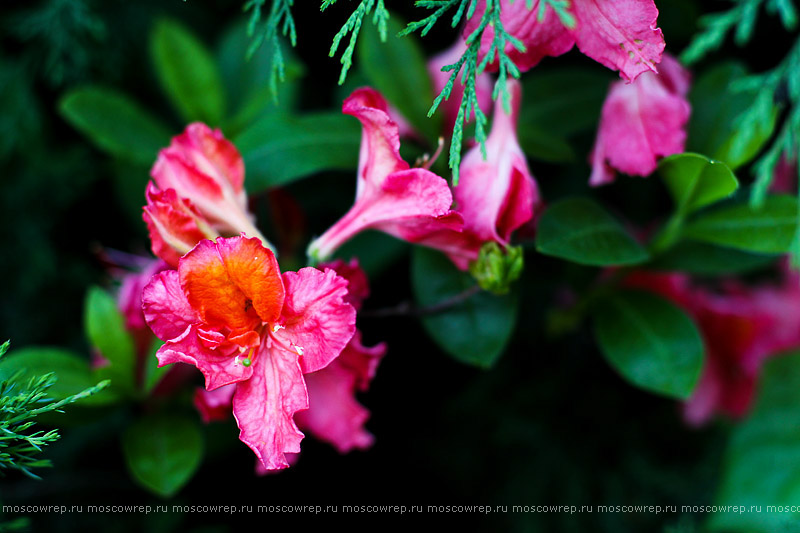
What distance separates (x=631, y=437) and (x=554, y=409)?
179 mm

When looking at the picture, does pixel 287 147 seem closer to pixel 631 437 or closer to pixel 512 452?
pixel 512 452

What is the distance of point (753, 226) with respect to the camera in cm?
104

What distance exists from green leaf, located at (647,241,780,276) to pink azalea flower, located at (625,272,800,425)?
0.48ft

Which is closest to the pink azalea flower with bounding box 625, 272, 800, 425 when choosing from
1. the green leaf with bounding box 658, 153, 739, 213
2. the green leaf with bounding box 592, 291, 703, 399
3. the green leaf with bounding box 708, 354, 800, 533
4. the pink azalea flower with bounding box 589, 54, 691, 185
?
the green leaf with bounding box 708, 354, 800, 533

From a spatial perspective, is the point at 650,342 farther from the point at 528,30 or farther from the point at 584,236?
the point at 528,30

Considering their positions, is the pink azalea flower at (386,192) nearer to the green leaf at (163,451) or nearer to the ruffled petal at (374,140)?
the ruffled petal at (374,140)

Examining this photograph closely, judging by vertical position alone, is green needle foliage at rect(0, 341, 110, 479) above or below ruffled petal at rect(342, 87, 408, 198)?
below

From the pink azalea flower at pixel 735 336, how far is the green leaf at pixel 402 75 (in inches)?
22.9

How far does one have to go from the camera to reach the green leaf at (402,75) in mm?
1132

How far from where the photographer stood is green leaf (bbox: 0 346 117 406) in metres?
0.96

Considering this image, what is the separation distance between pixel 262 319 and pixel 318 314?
0.08 meters

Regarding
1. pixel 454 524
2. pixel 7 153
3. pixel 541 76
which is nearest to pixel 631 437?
pixel 454 524

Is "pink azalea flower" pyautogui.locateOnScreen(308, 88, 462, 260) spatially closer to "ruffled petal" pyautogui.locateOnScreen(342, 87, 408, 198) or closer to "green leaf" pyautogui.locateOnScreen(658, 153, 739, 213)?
"ruffled petal" pyautogui.locateOnScreen(342, 87, 408, 198)

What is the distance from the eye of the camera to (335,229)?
2.88ft
